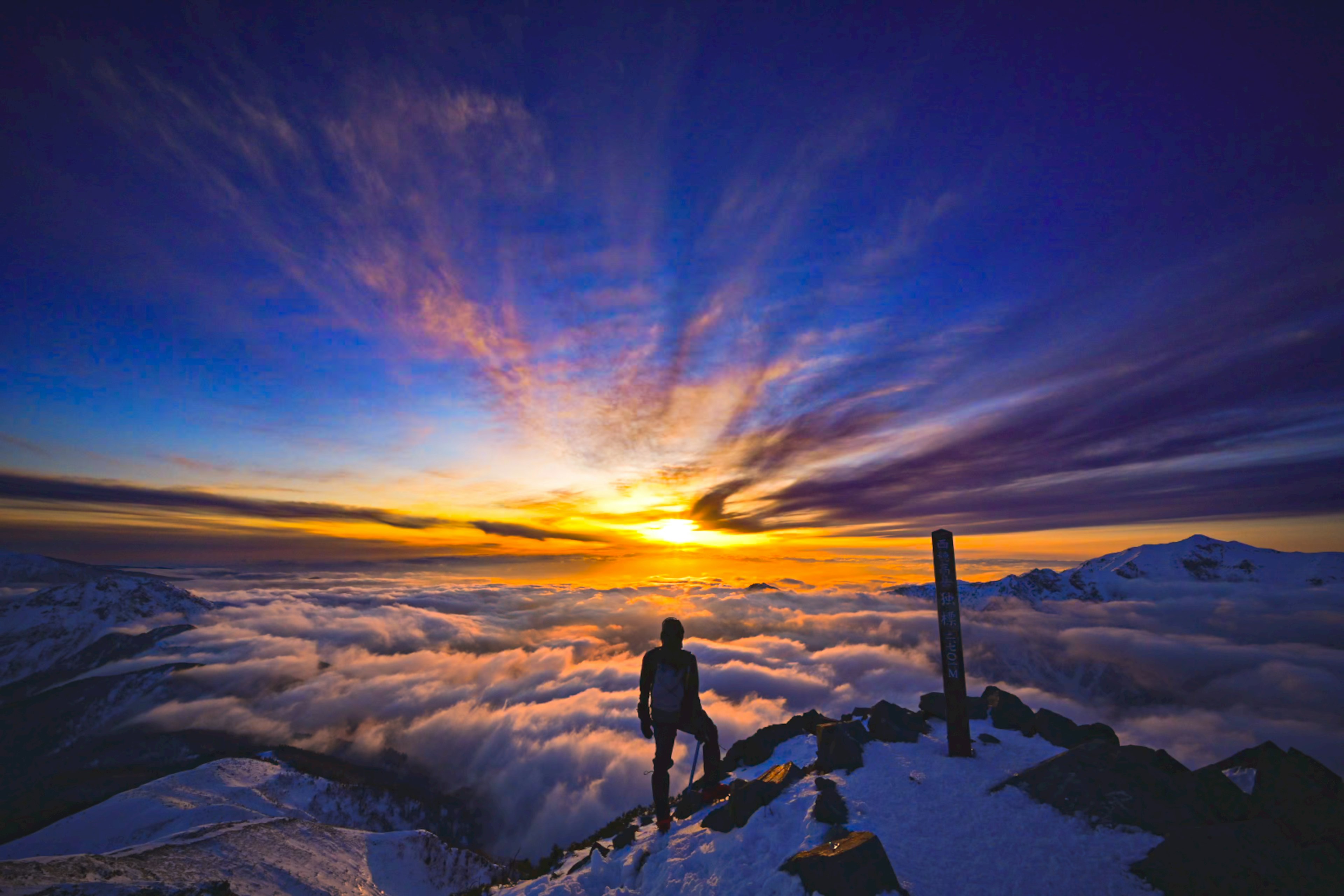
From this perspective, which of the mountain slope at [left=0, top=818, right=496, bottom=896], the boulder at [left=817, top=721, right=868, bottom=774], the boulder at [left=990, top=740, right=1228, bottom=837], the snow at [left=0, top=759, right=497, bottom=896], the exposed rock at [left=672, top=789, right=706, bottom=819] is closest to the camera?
the boulder at [left=990, top=740, right=1228, bottom=837]

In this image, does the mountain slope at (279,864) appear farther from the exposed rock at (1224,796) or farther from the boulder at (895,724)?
the exposed rock at (1224,796)

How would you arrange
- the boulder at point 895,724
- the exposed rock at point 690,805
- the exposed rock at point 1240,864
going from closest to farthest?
the exposed rock at point 1240,864
the exposed rock at point 690,805
the boulder at point 895,724

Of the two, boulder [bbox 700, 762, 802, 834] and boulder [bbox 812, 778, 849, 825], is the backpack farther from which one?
boulder [bbox 812, 778, 849, 825]

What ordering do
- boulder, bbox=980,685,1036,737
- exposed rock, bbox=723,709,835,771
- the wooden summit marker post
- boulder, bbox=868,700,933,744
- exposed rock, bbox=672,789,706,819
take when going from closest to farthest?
exposed rock, bbox=672,789,706,819 → the wooden summit marker post → boulder, bbox=868,700,933,744 → boulder, bbox=980,685,1036,737 → exposed rock, bbox=723,709,835,771

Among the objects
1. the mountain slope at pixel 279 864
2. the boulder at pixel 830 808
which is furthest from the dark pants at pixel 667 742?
the mountain slope at pixel 279 864

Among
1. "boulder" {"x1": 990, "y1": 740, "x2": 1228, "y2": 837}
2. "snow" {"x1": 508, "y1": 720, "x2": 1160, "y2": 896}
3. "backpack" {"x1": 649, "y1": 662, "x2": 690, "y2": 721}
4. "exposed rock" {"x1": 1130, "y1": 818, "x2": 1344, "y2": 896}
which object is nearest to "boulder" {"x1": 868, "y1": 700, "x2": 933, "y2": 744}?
"snow" {"x1": 508, "y1": 720, "x2": 1160, "y2": 896}

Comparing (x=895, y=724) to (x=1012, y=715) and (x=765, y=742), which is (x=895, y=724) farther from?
(x=765, y=742)

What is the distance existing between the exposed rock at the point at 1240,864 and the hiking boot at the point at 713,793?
23.2ft

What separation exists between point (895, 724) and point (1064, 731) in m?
4.00

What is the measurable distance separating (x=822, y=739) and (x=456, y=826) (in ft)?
589

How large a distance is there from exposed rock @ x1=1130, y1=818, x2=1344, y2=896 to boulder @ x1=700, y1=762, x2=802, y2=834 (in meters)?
5.52

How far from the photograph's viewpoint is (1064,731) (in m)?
11.9

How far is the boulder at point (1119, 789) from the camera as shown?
23.1 ft

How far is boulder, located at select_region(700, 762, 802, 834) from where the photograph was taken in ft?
29.2
